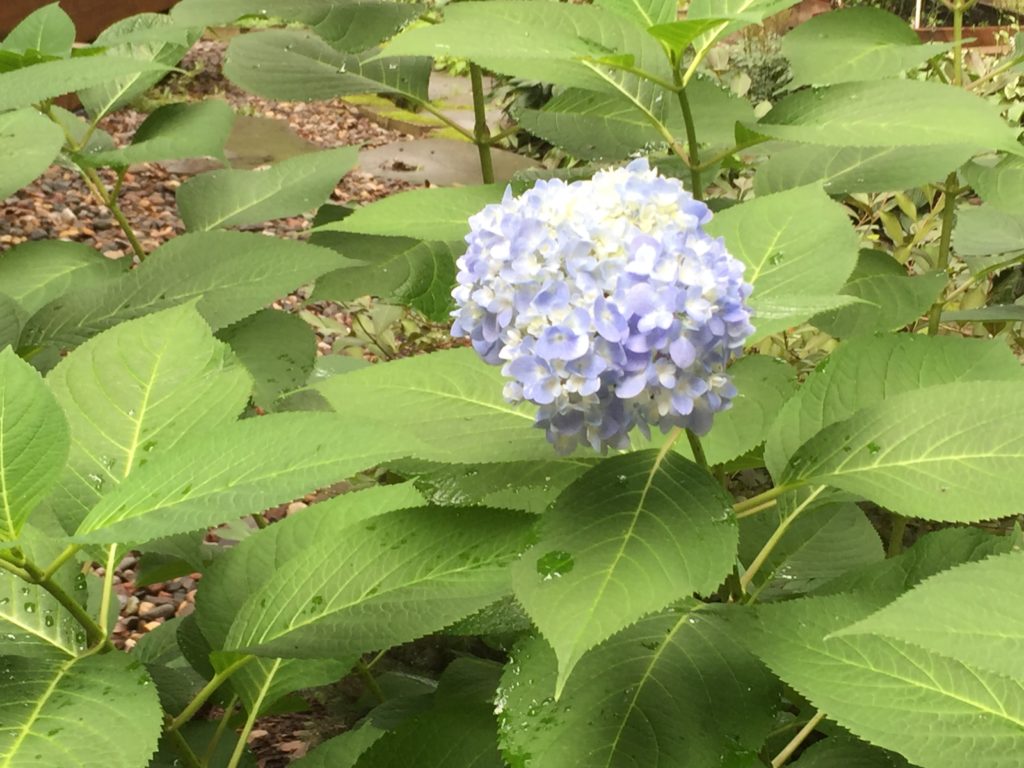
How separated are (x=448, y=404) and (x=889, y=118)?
0.56m

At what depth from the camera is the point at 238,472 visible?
0.71m

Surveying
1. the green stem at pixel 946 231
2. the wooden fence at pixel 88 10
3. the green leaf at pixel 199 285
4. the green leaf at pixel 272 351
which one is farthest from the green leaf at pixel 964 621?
the wooden fence at pixel 88 10

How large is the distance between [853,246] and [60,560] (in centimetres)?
76

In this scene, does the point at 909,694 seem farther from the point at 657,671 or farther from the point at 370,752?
the point at 370,752

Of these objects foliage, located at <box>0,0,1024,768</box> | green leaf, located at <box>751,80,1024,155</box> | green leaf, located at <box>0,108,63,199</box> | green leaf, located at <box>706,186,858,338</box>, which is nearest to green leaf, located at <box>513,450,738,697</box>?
foliage, located at <box>0,0,1024,768</box>

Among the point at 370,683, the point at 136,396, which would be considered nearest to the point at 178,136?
the point at 136,396

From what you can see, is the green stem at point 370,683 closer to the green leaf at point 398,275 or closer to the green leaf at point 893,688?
the green leaf at point 398,275

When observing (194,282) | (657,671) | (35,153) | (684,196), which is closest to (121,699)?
(657,671)

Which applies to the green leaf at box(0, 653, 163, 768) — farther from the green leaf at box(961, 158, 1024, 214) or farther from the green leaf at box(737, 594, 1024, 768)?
the green leaf at box(961, 158, 1024, 214)

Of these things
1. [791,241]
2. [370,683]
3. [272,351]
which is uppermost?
[791,241]

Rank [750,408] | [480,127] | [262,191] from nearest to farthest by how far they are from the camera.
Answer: [750,408], [262,191], [480,127]

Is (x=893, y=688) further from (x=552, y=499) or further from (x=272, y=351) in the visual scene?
(x=272, y=351)

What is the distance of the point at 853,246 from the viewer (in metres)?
1.00

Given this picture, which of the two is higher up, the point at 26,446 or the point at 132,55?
the point at 132,55
